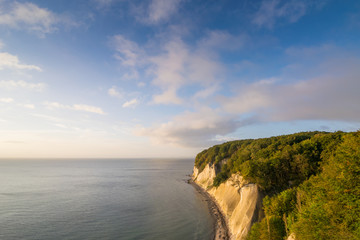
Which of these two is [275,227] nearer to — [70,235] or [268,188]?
[268,188]

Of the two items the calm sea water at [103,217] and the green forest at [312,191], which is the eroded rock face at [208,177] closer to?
the calm sea water at [103,217]

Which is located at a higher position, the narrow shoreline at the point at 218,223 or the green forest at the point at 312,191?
the green forest at the point at 312,191

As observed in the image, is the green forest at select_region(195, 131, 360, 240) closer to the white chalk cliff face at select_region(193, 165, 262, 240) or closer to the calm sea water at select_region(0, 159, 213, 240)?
the white chalk cliff face at select_region(193, 165, 262, 240)

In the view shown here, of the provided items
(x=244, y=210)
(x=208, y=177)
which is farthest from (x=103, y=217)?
(x=208, y=177)

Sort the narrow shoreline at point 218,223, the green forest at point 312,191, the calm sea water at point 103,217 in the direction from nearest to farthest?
the green forest at point 312,191 < the narrow shoreline at point 218,223 < the calm sea water at point 103,217

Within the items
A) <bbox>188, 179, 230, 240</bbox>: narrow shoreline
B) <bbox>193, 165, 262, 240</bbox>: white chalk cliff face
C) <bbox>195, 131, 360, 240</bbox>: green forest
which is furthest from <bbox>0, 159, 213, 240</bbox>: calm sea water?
<bbox>195, 131, 360, 240</bbox>: green forest

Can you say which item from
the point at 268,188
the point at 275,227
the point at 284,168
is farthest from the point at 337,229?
the point at 284,168

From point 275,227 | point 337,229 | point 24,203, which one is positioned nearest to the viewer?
point 337,229

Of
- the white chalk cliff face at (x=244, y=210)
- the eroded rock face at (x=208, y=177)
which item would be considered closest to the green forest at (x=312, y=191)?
the white chalk cliff face at (x=244, y=210)
